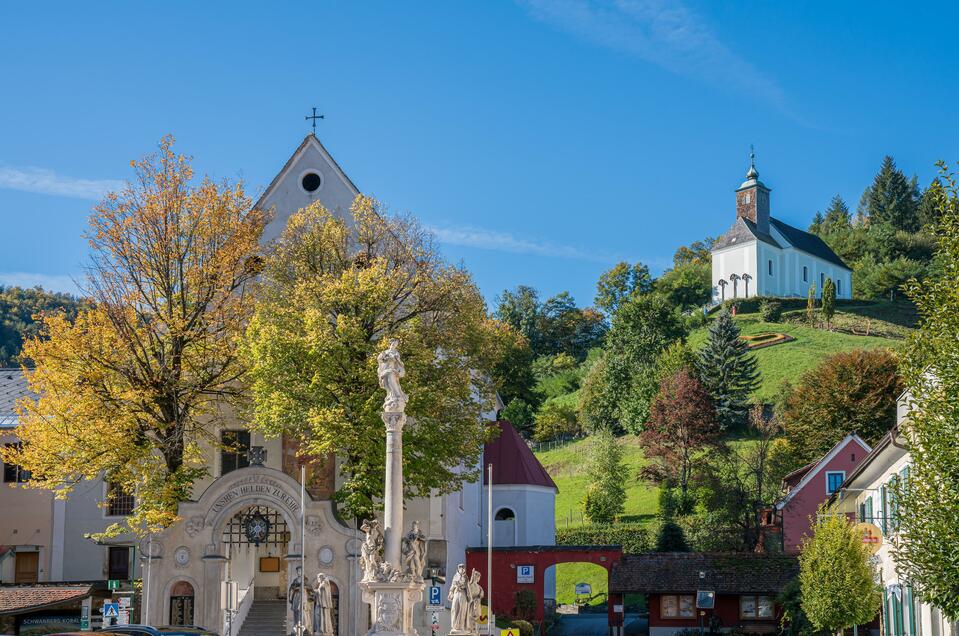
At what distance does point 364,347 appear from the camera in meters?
41.2

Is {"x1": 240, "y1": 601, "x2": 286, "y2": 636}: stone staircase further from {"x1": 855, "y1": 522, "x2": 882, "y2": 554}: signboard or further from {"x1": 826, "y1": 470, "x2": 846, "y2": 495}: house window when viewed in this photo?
{"x1": 826, "y1": 470, "x2": 846, "y2": 495}: house window

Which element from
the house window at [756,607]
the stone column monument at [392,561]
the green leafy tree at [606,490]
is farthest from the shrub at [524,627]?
the green leafy tree at [606,490]

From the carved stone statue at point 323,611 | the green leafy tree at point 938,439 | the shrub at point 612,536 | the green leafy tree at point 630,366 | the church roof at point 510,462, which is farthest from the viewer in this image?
the green leafy tree at point 630,366

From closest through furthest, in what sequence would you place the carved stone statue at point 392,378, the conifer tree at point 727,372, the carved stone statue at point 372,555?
1. the carved stone statue at point 372,555
2. the carved stone statue at point 392,378
3. the conifer tree at point 727,372

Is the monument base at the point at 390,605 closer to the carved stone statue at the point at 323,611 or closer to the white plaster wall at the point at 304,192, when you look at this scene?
the carved stone statue at the point at 323,611

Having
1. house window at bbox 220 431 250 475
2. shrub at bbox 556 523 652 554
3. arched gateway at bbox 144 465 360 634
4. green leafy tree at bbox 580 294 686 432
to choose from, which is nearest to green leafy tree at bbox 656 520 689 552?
shrub at bbox 556 523 652 554

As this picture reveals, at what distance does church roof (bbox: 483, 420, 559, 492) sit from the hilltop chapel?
352cm

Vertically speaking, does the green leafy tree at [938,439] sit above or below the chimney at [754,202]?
below

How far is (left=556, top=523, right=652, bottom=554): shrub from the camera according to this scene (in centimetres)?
6306

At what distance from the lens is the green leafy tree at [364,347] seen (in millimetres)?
40344

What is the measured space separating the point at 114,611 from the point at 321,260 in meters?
15.1

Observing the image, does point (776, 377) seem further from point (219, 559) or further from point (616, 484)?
point (219, 559)

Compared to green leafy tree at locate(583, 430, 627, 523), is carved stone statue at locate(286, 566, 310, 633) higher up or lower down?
lower down

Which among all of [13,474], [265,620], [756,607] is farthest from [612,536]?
[13,474]
